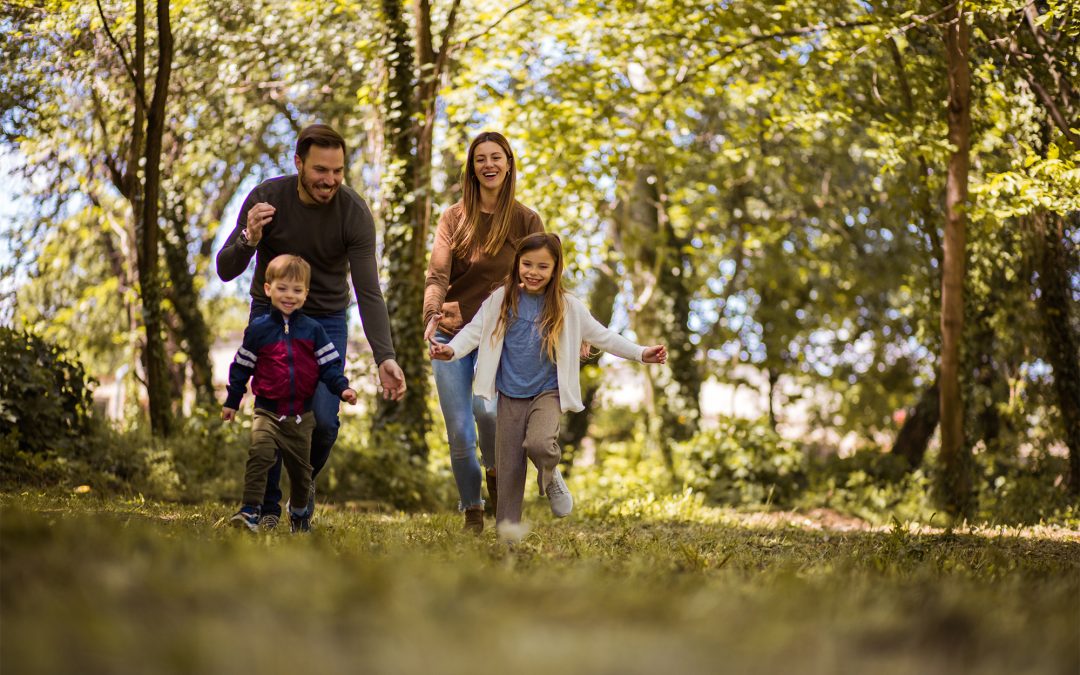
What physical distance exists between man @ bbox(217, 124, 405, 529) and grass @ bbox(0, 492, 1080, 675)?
1.95 m

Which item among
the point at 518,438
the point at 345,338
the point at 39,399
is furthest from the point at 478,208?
the point at 39,399

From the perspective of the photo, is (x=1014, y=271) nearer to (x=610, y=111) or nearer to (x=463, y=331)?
(x=610, y=111)

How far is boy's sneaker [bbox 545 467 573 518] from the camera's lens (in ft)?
16.9

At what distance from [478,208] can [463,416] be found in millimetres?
1173

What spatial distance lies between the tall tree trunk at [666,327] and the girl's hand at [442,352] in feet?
29.2

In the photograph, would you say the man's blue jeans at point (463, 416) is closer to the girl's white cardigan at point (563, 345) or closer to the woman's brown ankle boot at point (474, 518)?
the woman's brown ankle boot at point (474, 518)

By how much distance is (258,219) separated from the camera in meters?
5.12

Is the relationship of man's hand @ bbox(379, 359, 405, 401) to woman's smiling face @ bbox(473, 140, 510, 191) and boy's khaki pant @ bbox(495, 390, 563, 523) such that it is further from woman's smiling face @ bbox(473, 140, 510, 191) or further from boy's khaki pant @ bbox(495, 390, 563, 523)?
woman's smiling face @ bbox(473, 140, 510, 191)

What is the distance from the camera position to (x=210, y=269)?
1789 centimetres

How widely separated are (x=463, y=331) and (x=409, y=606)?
3174 millimetres

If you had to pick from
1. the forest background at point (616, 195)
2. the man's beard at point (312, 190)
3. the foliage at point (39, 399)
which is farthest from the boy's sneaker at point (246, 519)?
the foliage at point (39, 399)

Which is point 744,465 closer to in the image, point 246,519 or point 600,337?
point 600,337

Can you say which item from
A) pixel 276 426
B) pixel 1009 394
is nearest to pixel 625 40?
pixel 1009 394

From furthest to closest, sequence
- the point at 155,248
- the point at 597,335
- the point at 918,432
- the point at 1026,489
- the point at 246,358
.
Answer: the point at 918,432 → the point at 1026,489 → the point at 155,248 → the point at 597,335 → the point at 246,358
